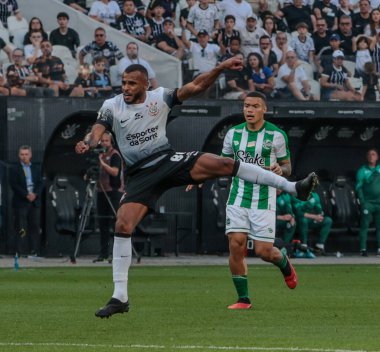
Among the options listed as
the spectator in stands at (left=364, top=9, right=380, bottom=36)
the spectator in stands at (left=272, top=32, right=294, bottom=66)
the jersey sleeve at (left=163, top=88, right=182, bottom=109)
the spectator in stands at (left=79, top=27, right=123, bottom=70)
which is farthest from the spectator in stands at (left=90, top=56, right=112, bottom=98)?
the jersey sleeve at (left=163, top=88, right=182, bottom=109)

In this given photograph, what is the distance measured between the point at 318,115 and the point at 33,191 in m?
6.07

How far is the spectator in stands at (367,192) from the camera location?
2762cm

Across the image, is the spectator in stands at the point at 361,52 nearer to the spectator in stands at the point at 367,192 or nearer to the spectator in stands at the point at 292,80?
the spectator in stands at the point at 292,80

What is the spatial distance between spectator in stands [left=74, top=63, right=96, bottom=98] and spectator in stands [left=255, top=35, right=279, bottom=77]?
3.63 meters

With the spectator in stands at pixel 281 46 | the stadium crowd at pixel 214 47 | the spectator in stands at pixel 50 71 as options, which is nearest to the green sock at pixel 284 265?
the stadium crowd at pixel 214 47

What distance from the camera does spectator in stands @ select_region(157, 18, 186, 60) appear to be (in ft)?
87.9

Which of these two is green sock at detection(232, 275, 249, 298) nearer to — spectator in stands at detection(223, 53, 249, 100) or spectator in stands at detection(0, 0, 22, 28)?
spectator in stands at detection(223, 53, 249, 100)

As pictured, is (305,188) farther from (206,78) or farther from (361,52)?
(361,52)

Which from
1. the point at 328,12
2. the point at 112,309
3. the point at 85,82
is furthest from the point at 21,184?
the point at 112,309

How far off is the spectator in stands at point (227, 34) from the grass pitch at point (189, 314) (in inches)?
306

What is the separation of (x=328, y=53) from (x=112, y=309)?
1696cm

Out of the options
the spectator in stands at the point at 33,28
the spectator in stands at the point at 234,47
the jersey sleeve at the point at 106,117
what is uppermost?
the spectator in stands at the point at 33,28

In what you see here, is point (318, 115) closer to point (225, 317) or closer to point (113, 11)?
point (113, 11)

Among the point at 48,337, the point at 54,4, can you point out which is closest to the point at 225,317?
the point at 48,337
